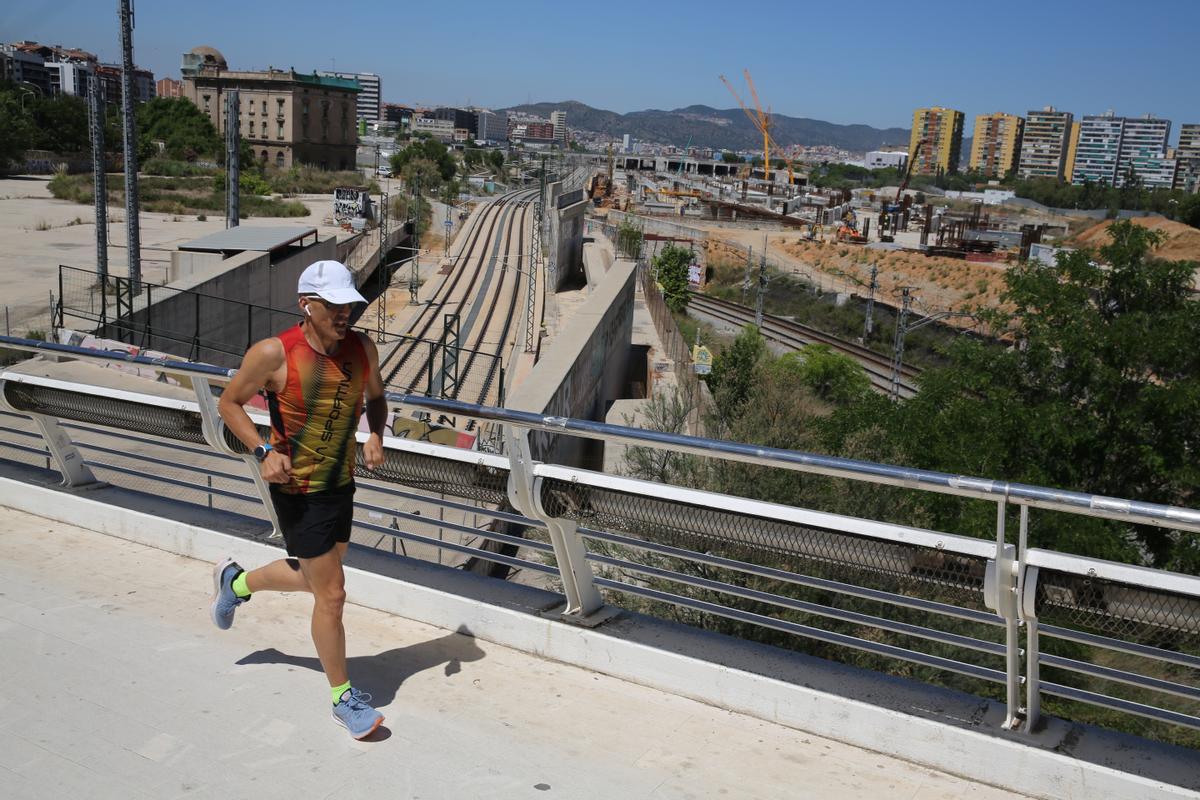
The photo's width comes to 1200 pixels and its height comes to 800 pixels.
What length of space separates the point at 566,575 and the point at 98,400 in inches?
104

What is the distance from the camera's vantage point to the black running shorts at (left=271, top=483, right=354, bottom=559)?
3.61 metres

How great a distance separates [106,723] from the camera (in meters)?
3.66

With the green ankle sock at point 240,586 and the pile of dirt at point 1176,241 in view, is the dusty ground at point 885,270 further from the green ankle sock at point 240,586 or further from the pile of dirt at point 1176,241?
the green ankle sock at point 240,586

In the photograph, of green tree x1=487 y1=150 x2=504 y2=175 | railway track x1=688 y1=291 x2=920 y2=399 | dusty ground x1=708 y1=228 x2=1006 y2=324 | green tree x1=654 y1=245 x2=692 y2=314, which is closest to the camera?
railway track x1=688 y1=291 x2=920 y2=399

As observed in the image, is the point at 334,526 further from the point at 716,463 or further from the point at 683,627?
the point at 716,463

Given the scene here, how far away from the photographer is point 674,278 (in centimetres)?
5978

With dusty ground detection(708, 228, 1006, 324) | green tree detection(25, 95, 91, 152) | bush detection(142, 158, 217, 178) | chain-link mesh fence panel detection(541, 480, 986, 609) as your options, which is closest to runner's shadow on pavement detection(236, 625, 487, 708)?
chain-link mesh fence panel detection(541, 480, 986, 609)

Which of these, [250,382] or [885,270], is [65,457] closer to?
[250,382]

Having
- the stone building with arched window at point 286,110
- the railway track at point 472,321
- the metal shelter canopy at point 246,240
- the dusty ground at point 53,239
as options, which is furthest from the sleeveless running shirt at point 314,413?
the stone building with arched window at point 286,110

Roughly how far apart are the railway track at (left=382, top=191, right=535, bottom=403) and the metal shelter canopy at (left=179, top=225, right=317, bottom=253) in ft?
14.2

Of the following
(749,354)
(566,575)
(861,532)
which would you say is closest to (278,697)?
(566,575)

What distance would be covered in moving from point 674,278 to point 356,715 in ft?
187

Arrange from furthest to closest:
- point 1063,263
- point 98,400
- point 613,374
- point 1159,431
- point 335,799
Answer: point 613,374, point 1063,263, point 1159,431, point 98,400, point 335,799

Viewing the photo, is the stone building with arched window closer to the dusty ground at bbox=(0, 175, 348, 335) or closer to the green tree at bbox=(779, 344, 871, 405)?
the dusty ground at bbox=(0, 175, 348, 335)
